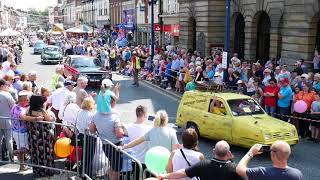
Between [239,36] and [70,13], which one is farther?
[70,13]

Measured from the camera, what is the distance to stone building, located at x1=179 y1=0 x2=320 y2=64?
75.6ft

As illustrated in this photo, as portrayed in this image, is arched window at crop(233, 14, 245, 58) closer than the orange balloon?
No

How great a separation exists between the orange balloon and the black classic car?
13.8 metres

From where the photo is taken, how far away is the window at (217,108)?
12.9 metres

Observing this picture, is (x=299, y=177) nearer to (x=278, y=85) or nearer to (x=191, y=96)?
(x=191, y=96)

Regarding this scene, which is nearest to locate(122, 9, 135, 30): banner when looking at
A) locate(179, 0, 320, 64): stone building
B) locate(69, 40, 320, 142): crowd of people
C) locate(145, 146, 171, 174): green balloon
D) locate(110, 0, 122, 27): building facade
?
locate(110, 0, 122, 27): building facade

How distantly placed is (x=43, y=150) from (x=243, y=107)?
578cm

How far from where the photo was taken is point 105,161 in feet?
27.8

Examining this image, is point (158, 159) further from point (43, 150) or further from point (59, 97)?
point (59, 97)

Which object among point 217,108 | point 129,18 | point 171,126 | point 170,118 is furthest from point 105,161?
point 129,18

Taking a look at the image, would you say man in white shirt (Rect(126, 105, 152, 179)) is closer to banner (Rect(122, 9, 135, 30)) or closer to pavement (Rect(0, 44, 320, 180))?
pavement (Rect(0, 44, 320, 180))

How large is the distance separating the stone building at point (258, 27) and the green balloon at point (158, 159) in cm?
1748

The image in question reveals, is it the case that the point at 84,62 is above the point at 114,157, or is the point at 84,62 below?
above

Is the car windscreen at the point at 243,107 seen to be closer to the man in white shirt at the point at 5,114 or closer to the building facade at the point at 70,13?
the man in white shirt at the point at 5,114
